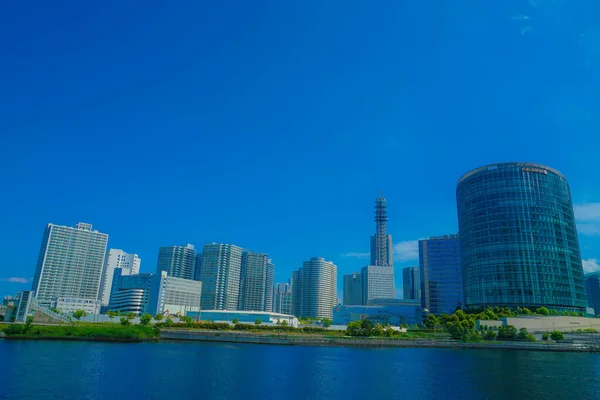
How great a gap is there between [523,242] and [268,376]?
149 metres

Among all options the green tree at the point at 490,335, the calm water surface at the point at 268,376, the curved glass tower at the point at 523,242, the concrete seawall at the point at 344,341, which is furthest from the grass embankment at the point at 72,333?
the curved glass tower at the point at 523,242

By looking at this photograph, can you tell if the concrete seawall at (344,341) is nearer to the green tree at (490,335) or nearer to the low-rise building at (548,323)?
the green tree at (490,335)

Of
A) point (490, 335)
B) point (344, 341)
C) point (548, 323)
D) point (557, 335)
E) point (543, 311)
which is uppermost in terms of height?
point (543, 311)

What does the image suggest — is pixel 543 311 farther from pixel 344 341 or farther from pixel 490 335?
pixel 344 341

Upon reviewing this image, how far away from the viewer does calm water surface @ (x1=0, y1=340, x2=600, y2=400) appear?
5181 centimetres

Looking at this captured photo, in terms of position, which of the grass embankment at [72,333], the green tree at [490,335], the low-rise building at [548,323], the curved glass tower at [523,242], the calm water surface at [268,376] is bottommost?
the calm water surface at [268,376]

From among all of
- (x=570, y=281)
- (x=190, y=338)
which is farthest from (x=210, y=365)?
(x=570, y=281)

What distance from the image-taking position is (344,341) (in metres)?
129

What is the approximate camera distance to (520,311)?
A: 15962cm

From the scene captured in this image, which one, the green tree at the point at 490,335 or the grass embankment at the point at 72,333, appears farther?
the green tree at the point at 490,335

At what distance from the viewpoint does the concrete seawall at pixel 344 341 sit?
12375 cm

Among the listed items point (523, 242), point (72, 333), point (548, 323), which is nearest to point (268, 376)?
point (72, 333)

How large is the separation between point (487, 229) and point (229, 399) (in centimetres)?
16334

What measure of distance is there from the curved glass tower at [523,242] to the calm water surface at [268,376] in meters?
87.6
